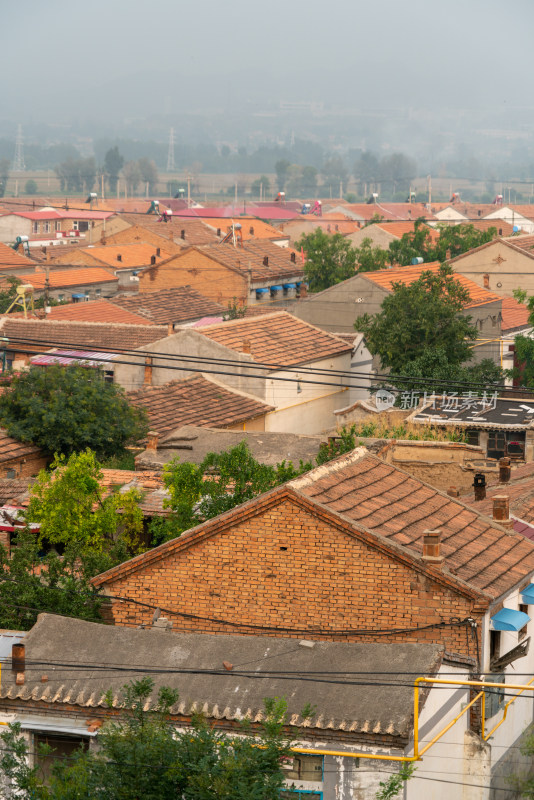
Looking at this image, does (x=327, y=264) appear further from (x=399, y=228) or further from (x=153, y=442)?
(x=153, y=442)

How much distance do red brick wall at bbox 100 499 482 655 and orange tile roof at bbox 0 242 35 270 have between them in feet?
231

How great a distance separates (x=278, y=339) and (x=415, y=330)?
5.57 metres

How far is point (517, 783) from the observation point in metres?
15.9

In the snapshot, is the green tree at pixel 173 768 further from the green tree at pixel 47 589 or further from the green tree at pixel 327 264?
the green tree at pixel 327 264

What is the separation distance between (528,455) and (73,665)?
22.3 meters

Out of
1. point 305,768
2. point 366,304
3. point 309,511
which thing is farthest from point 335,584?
point 366,304

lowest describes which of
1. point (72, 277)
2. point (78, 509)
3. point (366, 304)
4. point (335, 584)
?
point (72, 277)

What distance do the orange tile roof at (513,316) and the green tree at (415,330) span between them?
32.7 feet

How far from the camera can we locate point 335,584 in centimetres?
1700

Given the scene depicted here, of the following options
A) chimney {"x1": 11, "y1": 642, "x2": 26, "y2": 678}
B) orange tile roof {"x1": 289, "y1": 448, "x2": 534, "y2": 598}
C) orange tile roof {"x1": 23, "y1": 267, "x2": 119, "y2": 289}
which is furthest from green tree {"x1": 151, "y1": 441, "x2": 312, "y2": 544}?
orange tile roof {"x1": 23, "y1": 267, "x2": 119, "y2": 289}

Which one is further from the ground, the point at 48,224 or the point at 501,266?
the point at 501,266

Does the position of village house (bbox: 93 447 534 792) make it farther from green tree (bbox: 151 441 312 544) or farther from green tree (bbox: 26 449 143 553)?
green tree (bbox: 26 449 143 553)

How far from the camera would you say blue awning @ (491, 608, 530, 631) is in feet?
55.4

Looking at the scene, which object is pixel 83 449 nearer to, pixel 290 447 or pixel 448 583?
pixel 290 447
